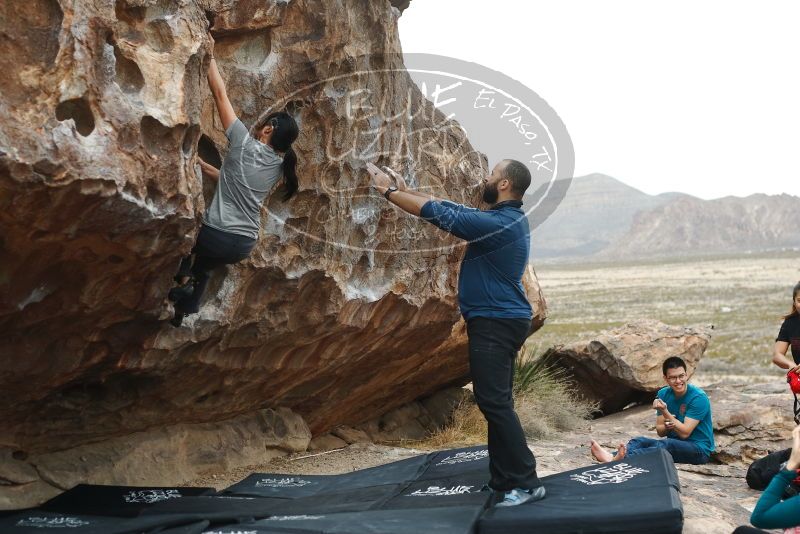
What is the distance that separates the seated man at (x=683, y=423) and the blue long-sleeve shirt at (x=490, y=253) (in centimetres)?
253

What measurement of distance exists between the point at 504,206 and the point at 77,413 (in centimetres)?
317

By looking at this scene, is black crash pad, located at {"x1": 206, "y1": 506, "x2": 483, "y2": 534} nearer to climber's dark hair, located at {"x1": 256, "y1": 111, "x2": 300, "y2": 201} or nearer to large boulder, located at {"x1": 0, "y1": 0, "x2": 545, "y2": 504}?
large boulder, located at {"x1": 0, "y1": 0, "x2": 545, "y2": 504}

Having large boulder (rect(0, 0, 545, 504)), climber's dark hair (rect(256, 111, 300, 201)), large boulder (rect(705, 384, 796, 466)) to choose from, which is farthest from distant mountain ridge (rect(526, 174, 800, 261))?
climber's dark hair (rect(256, 111, 300, 201))

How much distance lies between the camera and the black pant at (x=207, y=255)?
483cm

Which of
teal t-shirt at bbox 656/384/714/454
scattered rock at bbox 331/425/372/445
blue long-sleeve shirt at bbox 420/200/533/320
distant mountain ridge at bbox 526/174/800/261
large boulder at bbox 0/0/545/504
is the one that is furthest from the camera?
distant mountain ridge at bbox 526/174/800/261

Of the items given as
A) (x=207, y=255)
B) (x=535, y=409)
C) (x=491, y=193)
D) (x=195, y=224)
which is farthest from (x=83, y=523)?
(x=535, y=409)

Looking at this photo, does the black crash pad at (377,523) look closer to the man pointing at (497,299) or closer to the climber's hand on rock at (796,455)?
the man pointing at (497,299)

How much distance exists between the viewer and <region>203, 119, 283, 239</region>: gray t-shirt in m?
4.82

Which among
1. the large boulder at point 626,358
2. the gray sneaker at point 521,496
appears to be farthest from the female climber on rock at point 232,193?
the large boulder at point 626,358

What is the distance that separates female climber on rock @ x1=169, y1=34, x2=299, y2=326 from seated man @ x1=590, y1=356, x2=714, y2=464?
381 cm

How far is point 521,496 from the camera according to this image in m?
4.83

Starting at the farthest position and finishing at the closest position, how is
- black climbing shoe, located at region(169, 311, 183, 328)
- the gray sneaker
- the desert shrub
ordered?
the desert shrub
black climbing shoe, located at region(169, 311, 183, 328)
the gray sneaker

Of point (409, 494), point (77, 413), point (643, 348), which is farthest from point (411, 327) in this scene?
point (643, 348)

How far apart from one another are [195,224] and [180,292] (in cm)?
60
